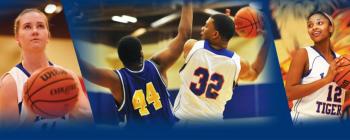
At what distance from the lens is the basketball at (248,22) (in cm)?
502

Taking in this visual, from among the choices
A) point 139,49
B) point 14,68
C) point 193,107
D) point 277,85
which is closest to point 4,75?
point 14,68

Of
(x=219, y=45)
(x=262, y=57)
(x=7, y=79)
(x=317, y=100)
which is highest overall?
(x=219, y=45)

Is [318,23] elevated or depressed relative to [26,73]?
elevated

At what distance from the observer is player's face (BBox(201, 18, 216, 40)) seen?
5016mm

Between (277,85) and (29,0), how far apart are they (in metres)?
2.14

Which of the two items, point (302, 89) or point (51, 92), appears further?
point (302, 89)

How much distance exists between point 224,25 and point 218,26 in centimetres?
5

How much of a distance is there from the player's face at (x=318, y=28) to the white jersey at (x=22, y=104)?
2.12m

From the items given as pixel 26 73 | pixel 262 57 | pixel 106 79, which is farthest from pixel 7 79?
pixel 262 57

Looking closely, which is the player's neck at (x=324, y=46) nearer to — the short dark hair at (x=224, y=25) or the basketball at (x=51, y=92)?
the short dark hair at (x=224, y=25)

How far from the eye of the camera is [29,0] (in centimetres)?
503

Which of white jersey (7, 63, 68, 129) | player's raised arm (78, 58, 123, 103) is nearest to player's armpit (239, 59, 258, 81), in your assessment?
player's raised arm (78, 58, 123, 103)

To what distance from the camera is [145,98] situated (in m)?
5.03

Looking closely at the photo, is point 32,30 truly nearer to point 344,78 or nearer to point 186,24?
point 186,24
